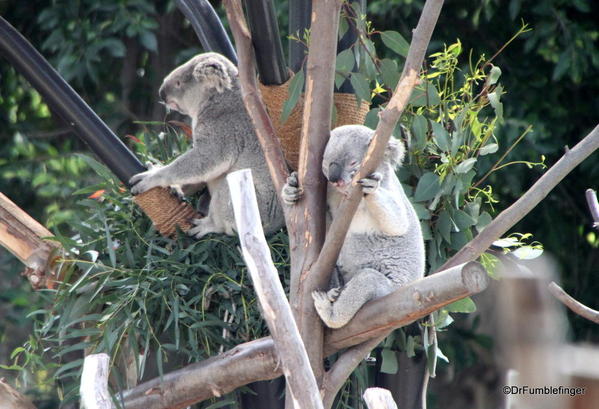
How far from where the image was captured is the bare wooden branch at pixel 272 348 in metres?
1.91

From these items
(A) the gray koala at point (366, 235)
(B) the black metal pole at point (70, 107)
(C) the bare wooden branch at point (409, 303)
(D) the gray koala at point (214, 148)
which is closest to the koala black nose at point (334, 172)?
(A) the gray koala at point (366, 235)

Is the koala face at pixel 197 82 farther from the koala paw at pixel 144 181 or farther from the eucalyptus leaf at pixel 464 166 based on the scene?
the eucalyptus leaf at pixel 464 166

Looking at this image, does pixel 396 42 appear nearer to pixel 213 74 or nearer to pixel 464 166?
pixel 464 166

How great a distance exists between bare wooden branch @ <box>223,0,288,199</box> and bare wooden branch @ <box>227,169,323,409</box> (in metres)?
0.45

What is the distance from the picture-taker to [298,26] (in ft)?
9.03

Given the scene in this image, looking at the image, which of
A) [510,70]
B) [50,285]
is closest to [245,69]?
[50,285]

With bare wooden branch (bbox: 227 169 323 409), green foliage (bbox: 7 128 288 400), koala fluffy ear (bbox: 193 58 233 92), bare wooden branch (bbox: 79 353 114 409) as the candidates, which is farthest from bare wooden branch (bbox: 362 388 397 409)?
koala fluffy ear (bbox: 193 58 233 92)

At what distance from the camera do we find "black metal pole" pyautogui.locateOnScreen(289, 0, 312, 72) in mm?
2740

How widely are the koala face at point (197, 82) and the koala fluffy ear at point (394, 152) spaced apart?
986 millimetres

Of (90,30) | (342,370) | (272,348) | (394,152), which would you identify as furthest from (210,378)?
(90,30)

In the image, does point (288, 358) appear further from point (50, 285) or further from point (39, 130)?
point (39, 130)

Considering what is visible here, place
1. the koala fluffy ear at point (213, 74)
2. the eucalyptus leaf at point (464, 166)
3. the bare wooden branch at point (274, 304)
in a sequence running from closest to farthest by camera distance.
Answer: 1. the bare wooden branch at point (274, 304)
2. the eucalyptus leaf at point (464, 166)
3. the koala fluffy ear at point (213, 74)

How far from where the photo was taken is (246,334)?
2.65 metres

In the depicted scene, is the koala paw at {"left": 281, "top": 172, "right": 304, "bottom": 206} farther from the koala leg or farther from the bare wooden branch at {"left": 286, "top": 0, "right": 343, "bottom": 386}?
the koala leg
